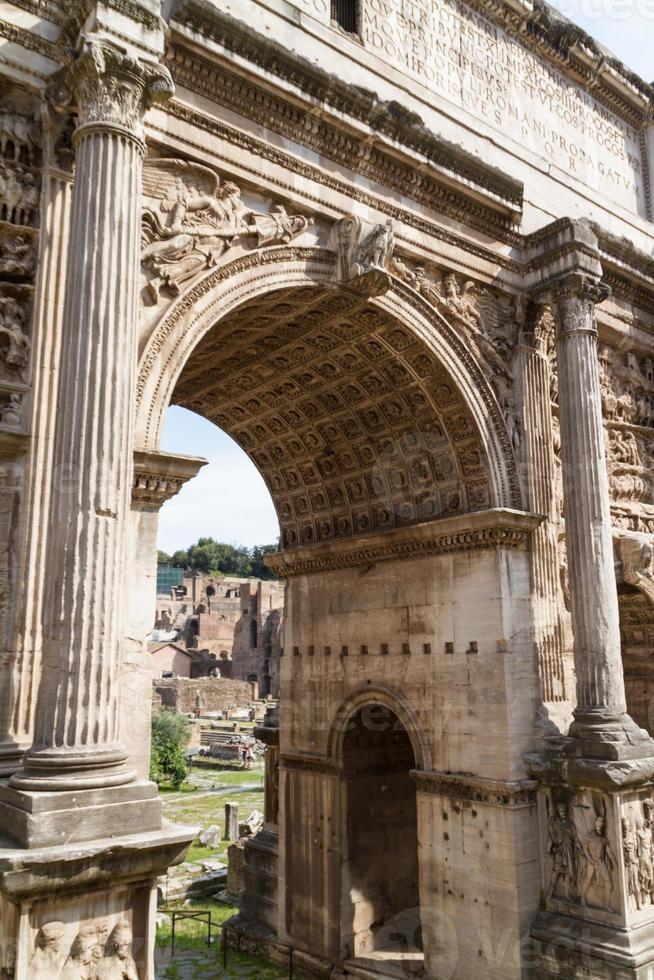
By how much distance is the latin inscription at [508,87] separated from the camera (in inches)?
457

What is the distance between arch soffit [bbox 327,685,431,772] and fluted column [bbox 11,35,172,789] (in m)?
6.16

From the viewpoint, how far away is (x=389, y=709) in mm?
12359

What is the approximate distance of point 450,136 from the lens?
1173 cm

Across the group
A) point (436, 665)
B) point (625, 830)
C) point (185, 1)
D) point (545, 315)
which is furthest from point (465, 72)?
point (625, 830)

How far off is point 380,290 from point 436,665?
5034mm

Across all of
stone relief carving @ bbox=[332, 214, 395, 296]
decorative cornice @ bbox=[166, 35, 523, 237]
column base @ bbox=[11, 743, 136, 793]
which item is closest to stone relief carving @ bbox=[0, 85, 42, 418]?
decorative cornice @ bbox=[166, 35, 523, 237]

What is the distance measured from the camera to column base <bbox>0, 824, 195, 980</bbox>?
17.8 ft

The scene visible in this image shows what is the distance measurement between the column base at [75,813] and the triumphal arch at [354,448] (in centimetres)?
2

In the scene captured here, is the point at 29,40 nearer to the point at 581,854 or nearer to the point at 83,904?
the point at 83,904

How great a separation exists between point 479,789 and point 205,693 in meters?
49.9

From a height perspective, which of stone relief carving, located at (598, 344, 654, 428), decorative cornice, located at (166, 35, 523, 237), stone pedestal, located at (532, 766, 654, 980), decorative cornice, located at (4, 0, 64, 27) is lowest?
stone pedestal, located at (532, 766, 654, 980)

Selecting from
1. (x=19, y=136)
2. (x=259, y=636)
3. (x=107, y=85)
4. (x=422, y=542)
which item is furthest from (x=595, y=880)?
(x=259, y=636)

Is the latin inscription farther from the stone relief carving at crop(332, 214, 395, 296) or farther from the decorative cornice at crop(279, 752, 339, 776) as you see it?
the decorative cornice at crop(279, 752, 339, 776)

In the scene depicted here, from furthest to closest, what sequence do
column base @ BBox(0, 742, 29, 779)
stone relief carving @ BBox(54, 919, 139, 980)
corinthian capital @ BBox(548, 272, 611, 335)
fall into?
corinthian capital @ BBox(548, 272, 611, 335), column base @ BBox(0, 742, 29, 779), stone relief carving @ BBox(54, 919, 139, 980)
